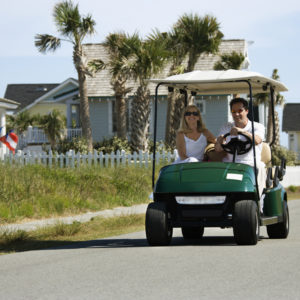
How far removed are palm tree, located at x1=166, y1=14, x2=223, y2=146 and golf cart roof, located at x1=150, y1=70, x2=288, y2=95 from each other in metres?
21.9

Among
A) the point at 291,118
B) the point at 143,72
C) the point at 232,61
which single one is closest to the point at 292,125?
the point at 291,118

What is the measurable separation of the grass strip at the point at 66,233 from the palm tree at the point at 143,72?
664 inches

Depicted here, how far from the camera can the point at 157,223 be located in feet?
30.3

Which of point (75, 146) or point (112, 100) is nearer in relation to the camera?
Result: point (75, 146)

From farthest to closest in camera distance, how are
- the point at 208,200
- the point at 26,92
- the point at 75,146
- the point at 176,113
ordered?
1. the point at 26,92
2. the point at 176,113
3. the point at 75,146
4. the point at 208,200

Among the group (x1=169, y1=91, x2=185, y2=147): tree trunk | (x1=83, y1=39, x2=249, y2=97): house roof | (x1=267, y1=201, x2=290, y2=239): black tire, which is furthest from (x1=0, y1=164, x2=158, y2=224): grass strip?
(x1=83, y1=39, x2=249, y2=97): house roof

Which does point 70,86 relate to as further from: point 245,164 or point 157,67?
point 245,164

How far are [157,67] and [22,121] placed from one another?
740 inches

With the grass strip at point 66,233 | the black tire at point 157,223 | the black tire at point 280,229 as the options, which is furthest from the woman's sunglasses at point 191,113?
the grass strip at point 66,233

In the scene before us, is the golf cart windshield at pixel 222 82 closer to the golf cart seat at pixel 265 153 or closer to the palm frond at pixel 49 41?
the golf cart seat at pixel 265 153

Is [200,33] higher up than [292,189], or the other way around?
[200,33]

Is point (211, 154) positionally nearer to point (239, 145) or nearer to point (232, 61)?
point (239, 145)

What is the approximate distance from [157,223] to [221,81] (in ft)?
6.92

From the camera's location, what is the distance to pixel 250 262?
7.75 meters
